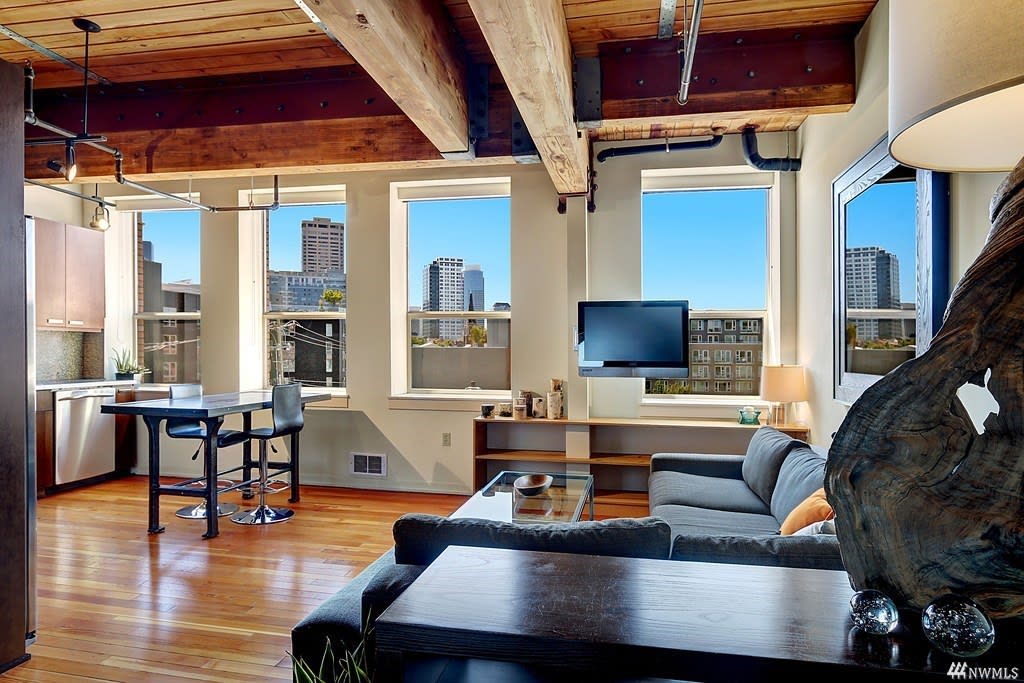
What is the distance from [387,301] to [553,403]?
5.62 ft

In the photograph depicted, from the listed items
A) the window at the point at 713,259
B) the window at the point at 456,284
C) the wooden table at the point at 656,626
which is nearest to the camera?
the wooden table at the point at 656,626

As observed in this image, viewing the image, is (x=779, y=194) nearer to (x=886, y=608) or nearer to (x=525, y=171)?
(x=525, y=171)

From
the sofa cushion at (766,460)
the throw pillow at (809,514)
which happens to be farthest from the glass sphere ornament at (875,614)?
the sofa cushion at (766,460)

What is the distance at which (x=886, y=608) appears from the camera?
0.91 m

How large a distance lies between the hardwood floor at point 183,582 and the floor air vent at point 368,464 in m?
0.33

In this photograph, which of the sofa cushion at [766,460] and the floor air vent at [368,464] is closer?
the sofa cushion at [766,460]

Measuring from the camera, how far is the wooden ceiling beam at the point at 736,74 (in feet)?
10.1

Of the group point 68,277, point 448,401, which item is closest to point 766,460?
point 448,401

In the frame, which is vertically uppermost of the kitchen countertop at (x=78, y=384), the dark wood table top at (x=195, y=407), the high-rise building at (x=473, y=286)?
the high-rise building at (x=473, y=286)

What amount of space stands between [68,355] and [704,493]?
579cm

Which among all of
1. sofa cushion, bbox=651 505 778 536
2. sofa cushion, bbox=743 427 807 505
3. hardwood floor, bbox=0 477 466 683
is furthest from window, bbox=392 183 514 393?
sofa cushion, bbox=651 505 778 536

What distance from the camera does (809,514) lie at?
2189mm

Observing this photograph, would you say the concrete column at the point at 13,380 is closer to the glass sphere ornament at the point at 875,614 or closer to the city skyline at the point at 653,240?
the glass sphere ornament at the point at 875,614

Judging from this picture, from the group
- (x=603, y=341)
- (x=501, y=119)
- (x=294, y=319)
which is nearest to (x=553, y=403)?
(x=603, y=341)
